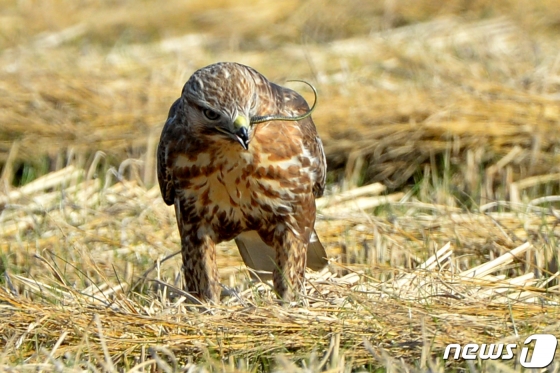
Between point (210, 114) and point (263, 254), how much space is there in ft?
3.75

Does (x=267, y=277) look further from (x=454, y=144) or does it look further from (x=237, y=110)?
(x=454, y=144)

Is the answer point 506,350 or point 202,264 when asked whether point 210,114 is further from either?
point 506,350

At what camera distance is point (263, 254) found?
17.1 feet

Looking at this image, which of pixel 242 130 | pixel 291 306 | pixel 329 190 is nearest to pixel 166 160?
pixel 242 130

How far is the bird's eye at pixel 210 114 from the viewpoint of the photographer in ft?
13.9

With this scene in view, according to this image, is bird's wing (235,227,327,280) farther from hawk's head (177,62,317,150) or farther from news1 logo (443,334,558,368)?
news1 logo (443,334,558,368)

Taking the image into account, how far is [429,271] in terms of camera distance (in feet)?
15.1

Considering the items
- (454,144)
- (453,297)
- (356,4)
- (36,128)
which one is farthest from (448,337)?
(356,4)

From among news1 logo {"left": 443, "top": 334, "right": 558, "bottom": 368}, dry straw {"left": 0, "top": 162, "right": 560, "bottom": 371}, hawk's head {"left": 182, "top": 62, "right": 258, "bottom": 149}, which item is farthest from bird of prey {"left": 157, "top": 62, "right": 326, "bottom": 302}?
news1 logo {"left": 443, "top": 334, "right": 558, "bottom": 368}

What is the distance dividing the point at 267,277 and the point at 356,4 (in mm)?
6510

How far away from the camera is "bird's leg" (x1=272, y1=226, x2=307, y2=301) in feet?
15.8

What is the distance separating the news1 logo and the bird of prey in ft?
3.37

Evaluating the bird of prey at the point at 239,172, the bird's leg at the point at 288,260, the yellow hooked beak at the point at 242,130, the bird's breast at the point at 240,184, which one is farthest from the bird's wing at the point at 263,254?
the yellow hooked beak at the point at 242,130

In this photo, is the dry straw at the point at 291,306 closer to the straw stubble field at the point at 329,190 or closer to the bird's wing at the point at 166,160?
the straw stubble field at the point at 329,190
